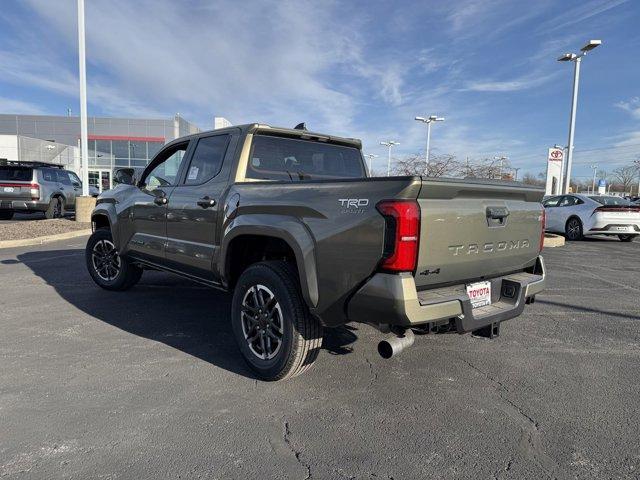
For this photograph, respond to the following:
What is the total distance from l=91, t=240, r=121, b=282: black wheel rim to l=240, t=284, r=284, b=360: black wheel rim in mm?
3004

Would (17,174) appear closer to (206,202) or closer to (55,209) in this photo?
(55,209)

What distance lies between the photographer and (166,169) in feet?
16.9

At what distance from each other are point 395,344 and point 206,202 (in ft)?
6.91

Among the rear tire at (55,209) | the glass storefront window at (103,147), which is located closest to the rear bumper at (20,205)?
the rear tire at (55,209)

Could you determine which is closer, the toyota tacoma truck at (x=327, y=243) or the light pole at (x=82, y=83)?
the toyota tacoma truck at (x=327, y=243)

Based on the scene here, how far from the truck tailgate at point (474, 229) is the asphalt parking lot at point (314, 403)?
88 cm

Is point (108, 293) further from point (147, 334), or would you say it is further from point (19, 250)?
point (19, 250)

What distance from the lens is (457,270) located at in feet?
9.85

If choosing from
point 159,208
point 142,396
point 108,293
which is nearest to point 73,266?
point 108,293

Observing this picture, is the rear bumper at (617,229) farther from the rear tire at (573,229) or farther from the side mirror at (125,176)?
the side mirror at (125,176)

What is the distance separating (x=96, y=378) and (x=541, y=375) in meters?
3.36

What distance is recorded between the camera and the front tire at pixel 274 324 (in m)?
3.21

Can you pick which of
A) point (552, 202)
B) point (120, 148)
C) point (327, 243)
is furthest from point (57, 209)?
point (120, 148)

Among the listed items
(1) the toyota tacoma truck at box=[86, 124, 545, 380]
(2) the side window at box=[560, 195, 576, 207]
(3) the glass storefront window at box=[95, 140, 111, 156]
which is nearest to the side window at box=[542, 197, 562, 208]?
(2) the side window at box=[560, 195, 576, 207]
